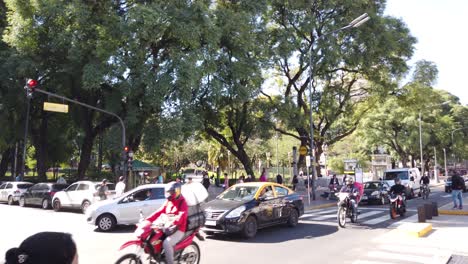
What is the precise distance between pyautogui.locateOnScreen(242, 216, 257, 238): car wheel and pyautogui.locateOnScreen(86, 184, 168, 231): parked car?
321 cm

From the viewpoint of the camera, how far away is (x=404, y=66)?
3359 cm

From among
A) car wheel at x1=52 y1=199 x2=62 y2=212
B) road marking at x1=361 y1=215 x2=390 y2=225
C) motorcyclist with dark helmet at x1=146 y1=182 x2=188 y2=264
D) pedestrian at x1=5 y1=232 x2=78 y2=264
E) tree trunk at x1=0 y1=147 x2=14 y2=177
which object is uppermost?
tree trunk at x1=0 y1=147 x2=14 y2=177

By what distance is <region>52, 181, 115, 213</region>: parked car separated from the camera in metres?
19.5

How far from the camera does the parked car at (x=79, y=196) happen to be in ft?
63.9

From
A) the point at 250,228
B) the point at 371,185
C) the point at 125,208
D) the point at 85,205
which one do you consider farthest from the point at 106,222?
the point at 371,185

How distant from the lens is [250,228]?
11359 mm

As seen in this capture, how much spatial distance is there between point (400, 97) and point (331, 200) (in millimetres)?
15347

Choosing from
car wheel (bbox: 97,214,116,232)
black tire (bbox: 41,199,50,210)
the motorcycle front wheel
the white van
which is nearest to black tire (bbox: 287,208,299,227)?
the motorcycle front wheel

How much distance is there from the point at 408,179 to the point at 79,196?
826 inches

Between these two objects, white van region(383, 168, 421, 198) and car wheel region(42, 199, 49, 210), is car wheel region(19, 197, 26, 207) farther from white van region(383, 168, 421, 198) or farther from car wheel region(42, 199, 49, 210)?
white van region(383, 168, 421, 198)

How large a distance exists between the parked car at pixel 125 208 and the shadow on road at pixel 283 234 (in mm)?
3011

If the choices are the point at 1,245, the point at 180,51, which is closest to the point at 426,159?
the point at 180,51

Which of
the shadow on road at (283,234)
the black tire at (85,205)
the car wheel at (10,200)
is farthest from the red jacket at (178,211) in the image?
the car wheel at (10,200)

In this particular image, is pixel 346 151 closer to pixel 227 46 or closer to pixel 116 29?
pixel 227 46
